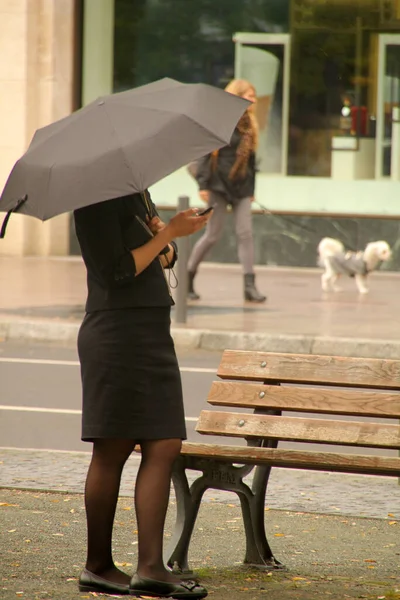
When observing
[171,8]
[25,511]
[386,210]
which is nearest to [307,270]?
[386,210]

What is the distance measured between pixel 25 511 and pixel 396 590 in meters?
1.94

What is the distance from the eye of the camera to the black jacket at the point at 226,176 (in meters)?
13.3

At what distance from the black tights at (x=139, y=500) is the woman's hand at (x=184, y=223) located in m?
0.71

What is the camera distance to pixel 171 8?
1902cm

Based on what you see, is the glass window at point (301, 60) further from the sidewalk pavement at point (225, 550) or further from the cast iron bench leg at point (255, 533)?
the cast iron bench leg at point (255, 533)

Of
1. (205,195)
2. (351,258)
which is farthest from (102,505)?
(351,258)

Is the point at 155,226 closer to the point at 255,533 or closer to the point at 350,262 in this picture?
the point at 255,533

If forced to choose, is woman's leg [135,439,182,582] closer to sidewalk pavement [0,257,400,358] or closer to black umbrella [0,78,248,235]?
black umbrella [0,78,248,235]

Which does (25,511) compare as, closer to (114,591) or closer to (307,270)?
(114,591)

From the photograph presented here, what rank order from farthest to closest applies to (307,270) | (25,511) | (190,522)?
(307,270) < (25,511) < (190,522)

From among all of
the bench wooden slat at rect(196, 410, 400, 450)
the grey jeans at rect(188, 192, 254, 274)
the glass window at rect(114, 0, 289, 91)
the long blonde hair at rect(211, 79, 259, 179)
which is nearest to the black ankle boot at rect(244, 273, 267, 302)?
the grey jeans at rect(188, 192, 254, 274)

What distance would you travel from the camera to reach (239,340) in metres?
11.3

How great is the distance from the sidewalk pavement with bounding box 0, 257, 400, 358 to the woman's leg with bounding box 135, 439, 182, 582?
675cm

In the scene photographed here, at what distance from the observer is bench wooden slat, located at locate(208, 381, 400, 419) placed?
16.3ft
